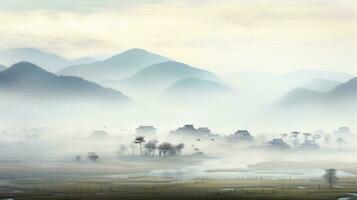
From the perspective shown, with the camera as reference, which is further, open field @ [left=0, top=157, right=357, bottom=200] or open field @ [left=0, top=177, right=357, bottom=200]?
open field @ [left=0, top=157, right=357, bottom=200]

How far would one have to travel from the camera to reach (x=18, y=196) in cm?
13988

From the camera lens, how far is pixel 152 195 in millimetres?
142125

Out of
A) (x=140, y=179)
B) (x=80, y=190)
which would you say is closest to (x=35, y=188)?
(x=80, y=190)

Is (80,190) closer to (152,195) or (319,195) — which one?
(152,195)

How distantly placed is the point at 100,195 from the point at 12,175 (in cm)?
5934

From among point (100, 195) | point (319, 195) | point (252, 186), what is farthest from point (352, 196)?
point (100, 195)

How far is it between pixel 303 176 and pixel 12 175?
83.3 metres

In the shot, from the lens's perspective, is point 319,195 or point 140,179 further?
point 140,179

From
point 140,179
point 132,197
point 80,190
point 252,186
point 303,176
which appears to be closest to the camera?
point 132,197

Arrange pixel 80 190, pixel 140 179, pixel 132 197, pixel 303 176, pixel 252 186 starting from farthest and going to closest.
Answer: pixel 303 176 → pixel 140 179 → pixel 252 186 → pixel 80 190 → pixel 132 197

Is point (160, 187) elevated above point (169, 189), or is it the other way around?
point (160, 187)

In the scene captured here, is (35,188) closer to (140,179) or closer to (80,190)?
(80,190)

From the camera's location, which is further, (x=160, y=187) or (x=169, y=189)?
(x=160, y=187)

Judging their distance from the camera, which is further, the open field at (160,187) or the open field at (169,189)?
the open field at (160,187)
